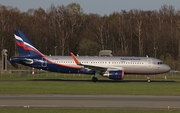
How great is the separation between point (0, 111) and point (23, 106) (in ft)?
7.29

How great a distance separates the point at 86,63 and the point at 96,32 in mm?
53721

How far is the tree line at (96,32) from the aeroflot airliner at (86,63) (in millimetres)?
36686

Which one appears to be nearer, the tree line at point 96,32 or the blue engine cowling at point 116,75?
the blue engine cowling at point 116,75

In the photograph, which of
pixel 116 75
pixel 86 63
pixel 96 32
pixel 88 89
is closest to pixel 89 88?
pixel 88 89

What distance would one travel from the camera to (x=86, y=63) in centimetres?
4819

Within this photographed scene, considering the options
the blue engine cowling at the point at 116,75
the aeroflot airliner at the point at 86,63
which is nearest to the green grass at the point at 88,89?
the blue engine cowling at the point at 116,75

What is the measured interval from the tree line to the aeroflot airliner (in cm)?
3669

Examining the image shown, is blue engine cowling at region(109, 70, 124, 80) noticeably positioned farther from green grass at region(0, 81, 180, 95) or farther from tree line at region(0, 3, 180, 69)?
tree line at region(0, 3, 180, 69)

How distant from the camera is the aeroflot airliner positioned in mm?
47812

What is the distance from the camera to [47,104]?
22.4 metres

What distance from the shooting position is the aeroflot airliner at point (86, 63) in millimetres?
47812

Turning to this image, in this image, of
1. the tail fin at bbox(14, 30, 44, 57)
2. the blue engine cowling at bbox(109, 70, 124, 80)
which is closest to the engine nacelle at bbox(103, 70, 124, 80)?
the blue engine cowling at bbox(109, 70, 124, 80)

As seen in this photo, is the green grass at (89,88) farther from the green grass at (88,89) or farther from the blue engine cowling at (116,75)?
the blue engine cowling at (116,75)

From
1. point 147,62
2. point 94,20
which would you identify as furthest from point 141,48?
point 147,62
